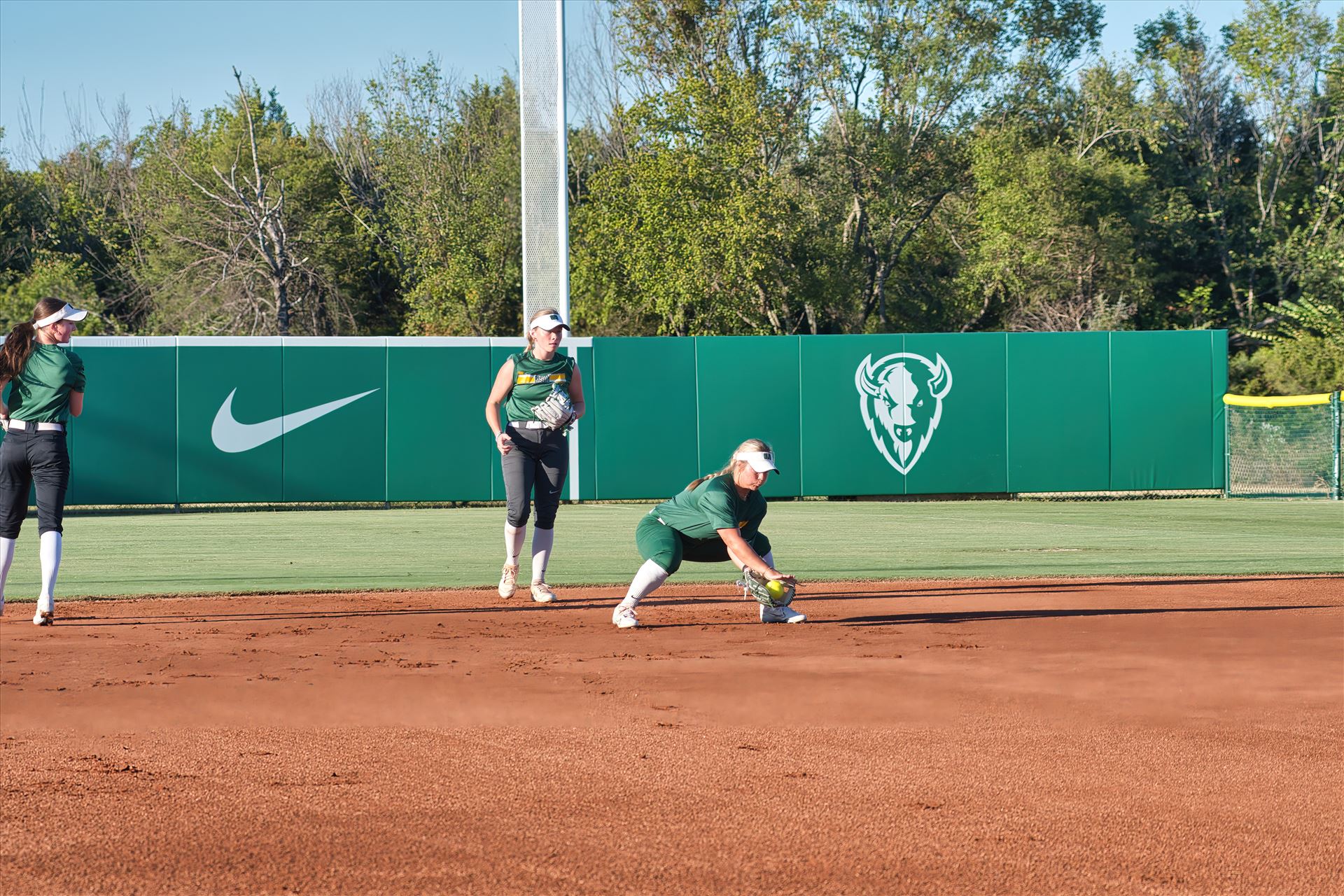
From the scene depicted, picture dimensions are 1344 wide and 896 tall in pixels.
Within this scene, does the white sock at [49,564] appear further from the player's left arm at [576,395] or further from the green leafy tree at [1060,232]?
the green leafy tree at [1060,232]

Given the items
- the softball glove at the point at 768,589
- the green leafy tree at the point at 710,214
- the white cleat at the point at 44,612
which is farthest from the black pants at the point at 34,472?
the green leafy tree at the point at 710,214

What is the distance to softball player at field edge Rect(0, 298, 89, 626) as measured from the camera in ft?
22.9

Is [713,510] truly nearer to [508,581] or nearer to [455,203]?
[508,581]

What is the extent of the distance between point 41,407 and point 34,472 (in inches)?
14.6

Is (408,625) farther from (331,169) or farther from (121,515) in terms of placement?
(331,169)

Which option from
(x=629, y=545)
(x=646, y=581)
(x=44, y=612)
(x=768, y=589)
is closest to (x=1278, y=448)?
(x=629, y=545)

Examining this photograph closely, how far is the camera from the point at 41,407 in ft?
22.9

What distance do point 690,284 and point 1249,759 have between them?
26105 mm

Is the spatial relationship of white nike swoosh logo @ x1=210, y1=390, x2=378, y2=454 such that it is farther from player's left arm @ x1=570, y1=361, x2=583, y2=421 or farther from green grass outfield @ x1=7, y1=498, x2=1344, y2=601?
player's left arm @ x1=570, y1=361, x2=583, y2=421

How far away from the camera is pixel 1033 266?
3350 centimetres

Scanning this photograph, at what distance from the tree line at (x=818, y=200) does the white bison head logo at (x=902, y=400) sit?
9.97m

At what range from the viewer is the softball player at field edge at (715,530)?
265 inches

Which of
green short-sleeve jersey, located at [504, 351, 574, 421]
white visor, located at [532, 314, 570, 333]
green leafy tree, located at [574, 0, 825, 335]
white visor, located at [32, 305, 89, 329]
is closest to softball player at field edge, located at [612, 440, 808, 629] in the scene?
green short-sleeve jersey, located at [504, 351, 574, 421]

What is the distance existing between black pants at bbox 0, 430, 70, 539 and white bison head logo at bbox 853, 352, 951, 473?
14.9 metres
